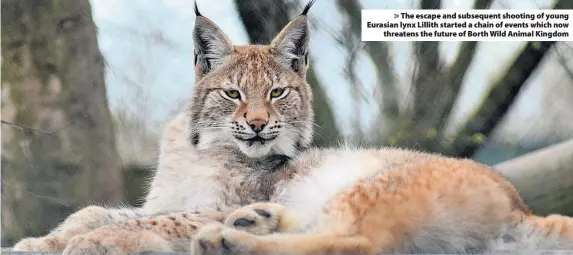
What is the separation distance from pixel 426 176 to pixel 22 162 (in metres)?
2.08

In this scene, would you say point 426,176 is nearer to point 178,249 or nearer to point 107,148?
point 178,249

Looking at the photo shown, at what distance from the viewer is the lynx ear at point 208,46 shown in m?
3.08

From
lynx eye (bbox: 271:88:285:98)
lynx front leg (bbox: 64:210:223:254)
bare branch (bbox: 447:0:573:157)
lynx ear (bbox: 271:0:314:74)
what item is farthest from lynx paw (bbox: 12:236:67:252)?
bare branch (bbox: 447:0:573:157)

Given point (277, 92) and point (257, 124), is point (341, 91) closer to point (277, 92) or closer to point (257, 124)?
point (277, 92)

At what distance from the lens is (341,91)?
322 centimetres

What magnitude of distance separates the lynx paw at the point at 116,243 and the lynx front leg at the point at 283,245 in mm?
377

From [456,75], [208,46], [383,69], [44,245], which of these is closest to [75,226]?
[44,245]

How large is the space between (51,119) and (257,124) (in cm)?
128

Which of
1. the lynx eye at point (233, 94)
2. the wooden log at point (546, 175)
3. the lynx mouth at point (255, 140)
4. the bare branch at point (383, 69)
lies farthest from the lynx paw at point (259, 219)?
the wooden log at point (546, 175)

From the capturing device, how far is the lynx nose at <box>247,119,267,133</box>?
9.66ft

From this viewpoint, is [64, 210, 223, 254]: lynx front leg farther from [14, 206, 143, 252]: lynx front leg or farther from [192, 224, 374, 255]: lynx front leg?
[192, 224, 374, 255]: lynx front leg

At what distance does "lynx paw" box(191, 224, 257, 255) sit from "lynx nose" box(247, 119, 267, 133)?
73 centimetres

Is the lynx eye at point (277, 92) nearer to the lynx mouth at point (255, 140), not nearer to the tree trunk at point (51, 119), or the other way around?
the lynx mouth at point (255, 140)

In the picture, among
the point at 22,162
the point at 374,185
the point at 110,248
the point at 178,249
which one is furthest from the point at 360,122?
the point at 22,162
